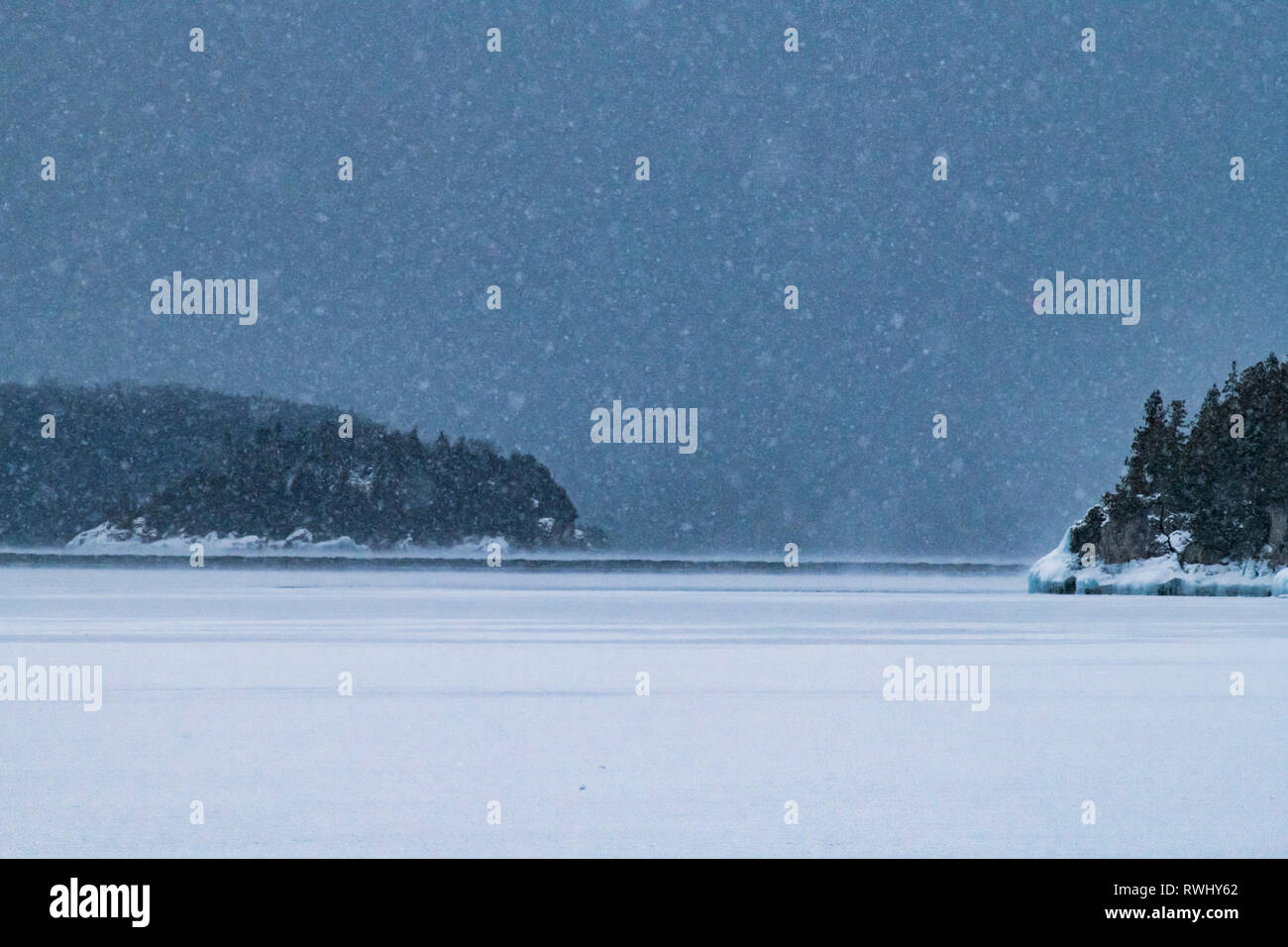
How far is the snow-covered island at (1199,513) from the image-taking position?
68.7m

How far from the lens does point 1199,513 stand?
70.6 metres

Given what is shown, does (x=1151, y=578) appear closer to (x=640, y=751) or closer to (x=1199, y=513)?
(x=1199, y=513)

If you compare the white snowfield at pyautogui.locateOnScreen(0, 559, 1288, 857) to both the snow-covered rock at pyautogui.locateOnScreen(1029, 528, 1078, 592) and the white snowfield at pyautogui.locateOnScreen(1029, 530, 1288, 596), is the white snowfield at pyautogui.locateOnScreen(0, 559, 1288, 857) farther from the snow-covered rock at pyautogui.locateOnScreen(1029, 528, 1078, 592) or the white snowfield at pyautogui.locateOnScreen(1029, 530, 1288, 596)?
the snow-covered rock at pyautogui.locateOnScreen(1029, 528, 1078, 592)

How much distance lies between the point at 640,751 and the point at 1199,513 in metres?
63.8

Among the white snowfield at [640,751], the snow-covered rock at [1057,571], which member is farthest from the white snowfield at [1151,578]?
the white snowfield at [640,751]

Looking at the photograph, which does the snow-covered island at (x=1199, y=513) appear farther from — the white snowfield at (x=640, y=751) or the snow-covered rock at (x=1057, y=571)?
the white snowfield at (x=640, y=751)

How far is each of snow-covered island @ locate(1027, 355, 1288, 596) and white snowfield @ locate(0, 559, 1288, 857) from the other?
4665 cm

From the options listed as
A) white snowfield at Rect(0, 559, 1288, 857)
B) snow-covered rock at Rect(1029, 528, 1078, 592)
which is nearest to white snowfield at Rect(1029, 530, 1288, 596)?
snow-covered rock at Rect(1029, 528, 1078, 592)

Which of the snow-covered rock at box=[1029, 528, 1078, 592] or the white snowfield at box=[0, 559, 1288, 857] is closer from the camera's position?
the white snowfield at box=[0, 559, 1288, 857]

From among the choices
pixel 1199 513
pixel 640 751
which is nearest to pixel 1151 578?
pixel 1199 513

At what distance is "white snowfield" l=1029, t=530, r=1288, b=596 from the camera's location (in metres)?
66.8

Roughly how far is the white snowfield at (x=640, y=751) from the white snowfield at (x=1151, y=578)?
45.5m

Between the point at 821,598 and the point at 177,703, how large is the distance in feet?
123
